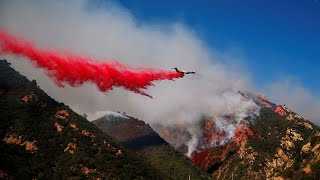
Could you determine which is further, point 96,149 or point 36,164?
point 96,149

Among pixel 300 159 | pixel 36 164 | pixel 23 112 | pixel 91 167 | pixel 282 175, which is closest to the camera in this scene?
pixel 282 175

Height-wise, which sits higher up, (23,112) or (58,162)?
(23,112)

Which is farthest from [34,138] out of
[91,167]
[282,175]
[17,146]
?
[282,175]

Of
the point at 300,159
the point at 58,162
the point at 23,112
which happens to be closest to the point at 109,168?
the point at 58,162

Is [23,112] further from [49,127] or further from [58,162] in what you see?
[58,162]

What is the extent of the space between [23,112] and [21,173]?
45257 mm

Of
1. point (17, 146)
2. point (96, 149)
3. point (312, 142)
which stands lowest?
point (17, 146)

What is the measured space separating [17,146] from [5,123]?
48.8ft

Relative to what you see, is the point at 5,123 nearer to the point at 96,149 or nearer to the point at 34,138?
the point at 34,138

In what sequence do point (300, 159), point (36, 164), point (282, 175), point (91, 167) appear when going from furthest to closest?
point (91, 167) → point (36, 164) → point (300, 159) → point (282, 175)

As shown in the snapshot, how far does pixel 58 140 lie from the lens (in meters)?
193

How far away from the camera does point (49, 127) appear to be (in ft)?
652

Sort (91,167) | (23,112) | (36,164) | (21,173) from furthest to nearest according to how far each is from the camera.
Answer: (23,112) → (91,167) → (36,164) → (21,173)

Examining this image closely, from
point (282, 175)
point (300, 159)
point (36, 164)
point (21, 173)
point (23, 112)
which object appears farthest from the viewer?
point (23, 112)
